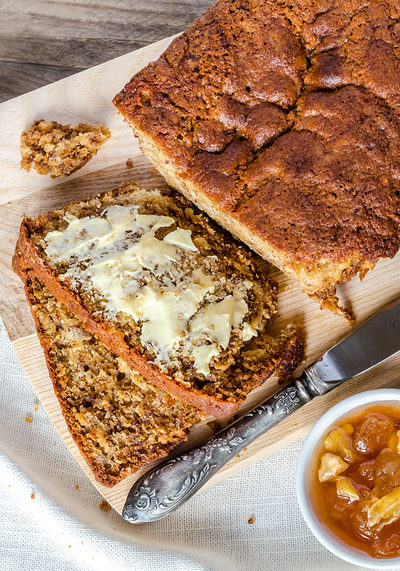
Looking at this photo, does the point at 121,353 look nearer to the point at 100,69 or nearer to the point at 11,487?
the point at 11,487

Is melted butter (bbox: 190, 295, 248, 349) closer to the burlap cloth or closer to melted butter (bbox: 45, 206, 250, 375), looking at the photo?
melted butter (bbox: 45, 206, 250, 375)

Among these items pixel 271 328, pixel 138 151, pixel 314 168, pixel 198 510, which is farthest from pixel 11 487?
pixel 314 168

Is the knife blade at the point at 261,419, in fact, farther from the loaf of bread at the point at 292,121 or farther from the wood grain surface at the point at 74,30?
the wood grain surface at the point at 74,30

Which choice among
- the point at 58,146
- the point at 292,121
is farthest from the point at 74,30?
the point at 292,121

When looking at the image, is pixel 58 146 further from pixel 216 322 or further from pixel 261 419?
pixel 261 419

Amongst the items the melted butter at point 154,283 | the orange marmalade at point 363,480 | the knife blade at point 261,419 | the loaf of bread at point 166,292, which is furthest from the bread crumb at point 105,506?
the orange marmalade at point 363,480
